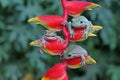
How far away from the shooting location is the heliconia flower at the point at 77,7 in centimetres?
63

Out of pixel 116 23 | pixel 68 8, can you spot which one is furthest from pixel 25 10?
pixel 68 8

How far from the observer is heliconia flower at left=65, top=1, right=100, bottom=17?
634 mm

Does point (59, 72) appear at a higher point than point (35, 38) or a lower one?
higher

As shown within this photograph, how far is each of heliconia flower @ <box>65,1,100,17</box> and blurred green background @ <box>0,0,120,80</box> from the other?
98 cm

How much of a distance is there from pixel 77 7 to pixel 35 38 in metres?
1.13

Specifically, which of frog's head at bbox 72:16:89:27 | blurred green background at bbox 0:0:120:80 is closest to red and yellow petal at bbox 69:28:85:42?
frog's head at bbox 72:16:89:27

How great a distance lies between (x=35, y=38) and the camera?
5.76ft

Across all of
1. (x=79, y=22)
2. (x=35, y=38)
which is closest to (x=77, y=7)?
(x=79, y=22)

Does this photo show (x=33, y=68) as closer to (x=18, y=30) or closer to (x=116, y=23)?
(x=18, y=30)

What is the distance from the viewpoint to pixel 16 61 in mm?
1894

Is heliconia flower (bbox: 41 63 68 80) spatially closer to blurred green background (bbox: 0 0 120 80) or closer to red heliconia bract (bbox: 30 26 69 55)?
red heliconia bract (bbox: 30 26 69 55)

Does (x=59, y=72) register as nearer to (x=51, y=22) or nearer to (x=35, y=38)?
(x=51, y=22)

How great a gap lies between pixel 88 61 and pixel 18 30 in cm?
114

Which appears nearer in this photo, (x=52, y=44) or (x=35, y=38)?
(x=52, y=44)
